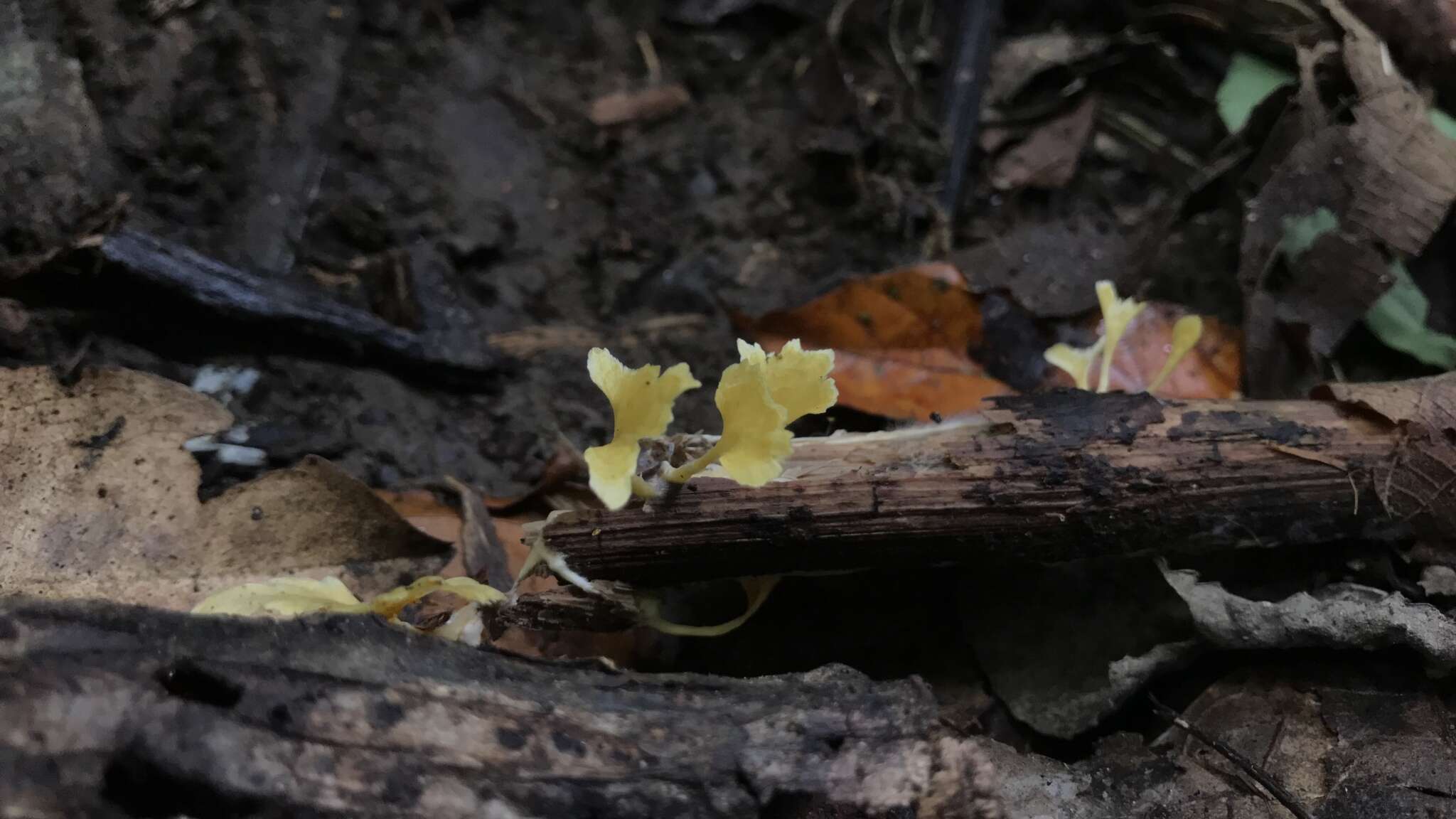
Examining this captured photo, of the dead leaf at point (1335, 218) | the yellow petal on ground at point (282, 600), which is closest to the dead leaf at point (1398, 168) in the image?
the dead leaf at point (1335, 218)

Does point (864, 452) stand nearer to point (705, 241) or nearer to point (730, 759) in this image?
point (730, 759)

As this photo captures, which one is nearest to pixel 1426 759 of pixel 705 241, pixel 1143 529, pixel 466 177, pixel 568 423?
pixel 1143 529

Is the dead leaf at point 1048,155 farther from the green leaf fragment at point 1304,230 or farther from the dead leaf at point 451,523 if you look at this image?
the dead leaf at point 451,523

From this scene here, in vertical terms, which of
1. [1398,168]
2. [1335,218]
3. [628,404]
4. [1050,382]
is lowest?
[1050,382]

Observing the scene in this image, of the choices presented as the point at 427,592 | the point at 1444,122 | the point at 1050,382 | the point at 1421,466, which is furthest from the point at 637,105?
the point at 1421,466

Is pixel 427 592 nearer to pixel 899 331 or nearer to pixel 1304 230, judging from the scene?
pixel 899 331
